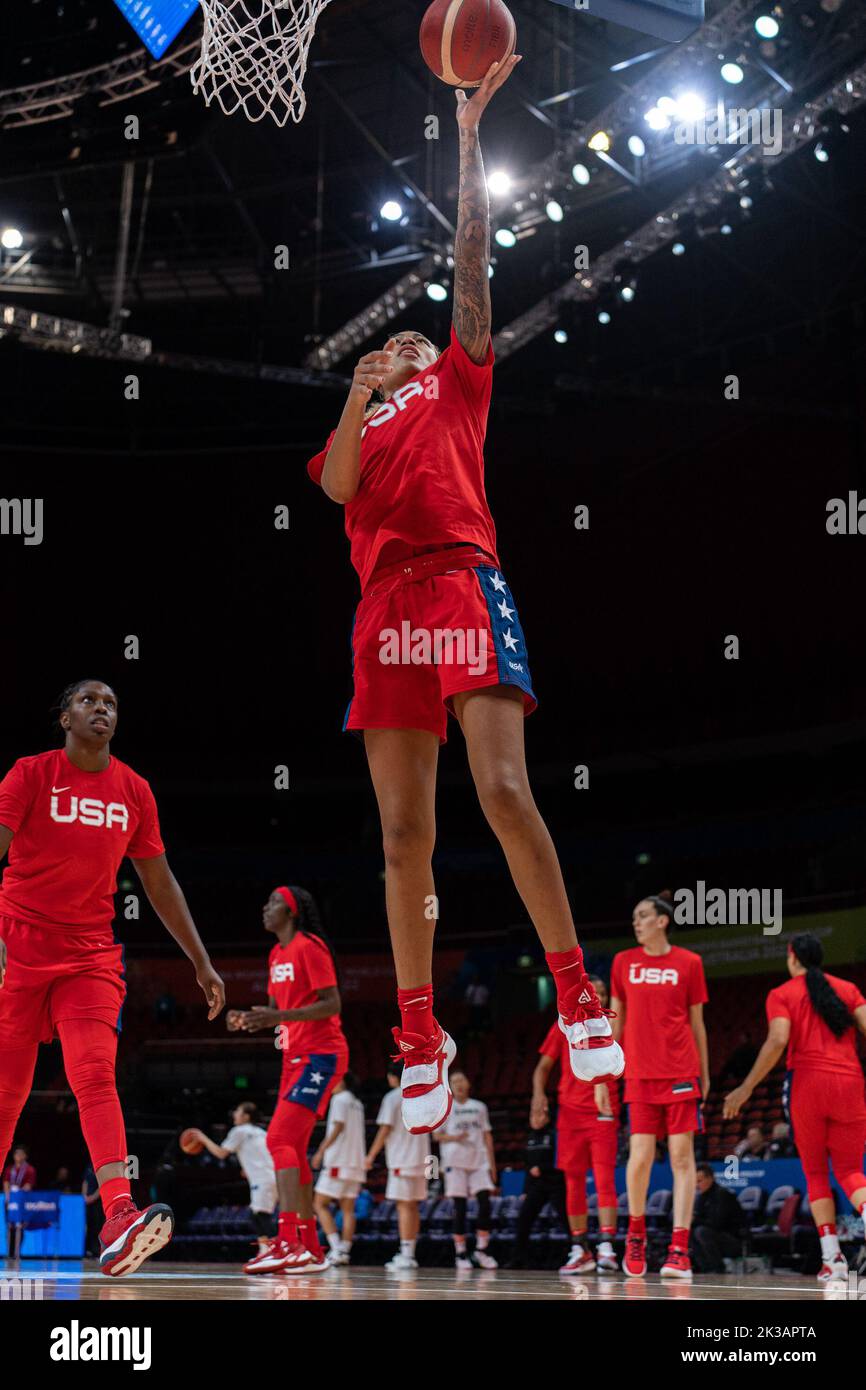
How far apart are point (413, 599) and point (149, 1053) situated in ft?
64.8

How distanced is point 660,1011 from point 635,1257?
150cm

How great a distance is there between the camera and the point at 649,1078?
28.5 ft

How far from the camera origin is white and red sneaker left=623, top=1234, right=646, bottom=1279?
27.6 ft

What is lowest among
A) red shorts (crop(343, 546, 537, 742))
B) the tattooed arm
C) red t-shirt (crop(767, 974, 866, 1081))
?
red t-shirt (crop(767, 974, 866, 1081))

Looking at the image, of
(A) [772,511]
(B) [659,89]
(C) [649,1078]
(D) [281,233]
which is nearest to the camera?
(C) [649,1078]

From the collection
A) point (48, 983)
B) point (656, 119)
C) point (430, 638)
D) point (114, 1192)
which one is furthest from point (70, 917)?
point (656, 119)

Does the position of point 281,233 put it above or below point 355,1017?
above

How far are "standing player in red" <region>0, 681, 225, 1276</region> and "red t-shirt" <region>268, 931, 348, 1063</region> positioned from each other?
2816 mm

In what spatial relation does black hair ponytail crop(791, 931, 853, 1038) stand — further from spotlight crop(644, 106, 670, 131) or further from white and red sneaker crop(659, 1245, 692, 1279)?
spotlight crop(644, 106, 670, 131)

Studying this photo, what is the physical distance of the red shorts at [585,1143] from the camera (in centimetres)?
1016

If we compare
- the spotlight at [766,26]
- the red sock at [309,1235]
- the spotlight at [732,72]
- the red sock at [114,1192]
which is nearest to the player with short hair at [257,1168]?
the red sock at [309,1235]

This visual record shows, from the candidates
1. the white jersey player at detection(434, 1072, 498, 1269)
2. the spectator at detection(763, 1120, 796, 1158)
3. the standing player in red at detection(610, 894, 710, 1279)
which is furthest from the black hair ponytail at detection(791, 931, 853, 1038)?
the spectator at detection(763, 1120, 796, 1158)

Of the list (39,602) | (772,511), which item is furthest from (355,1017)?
(772,511)
